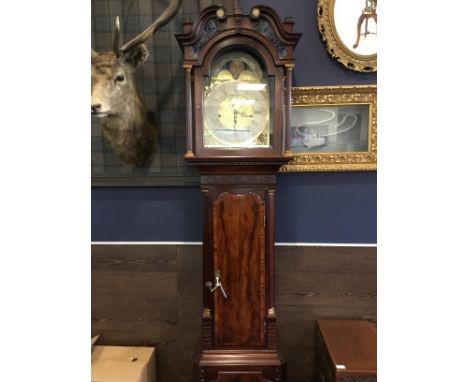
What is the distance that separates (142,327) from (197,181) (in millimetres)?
862

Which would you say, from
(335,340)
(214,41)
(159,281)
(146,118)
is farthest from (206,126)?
(335,340)

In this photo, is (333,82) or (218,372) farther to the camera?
(333,82)

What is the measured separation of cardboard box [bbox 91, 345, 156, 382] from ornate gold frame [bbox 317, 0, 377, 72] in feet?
5.97

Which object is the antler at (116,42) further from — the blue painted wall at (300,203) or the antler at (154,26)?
the blue painted wall at (300,203)

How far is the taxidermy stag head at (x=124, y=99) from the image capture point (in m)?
1.39

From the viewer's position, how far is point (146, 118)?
5.15ft

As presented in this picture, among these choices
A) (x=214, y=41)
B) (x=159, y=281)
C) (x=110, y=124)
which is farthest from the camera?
(x=159, y=281)

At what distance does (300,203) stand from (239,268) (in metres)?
0.53

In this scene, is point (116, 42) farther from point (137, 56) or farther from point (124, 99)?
point (124, 99)

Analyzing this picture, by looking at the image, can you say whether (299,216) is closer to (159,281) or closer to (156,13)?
(159,281)

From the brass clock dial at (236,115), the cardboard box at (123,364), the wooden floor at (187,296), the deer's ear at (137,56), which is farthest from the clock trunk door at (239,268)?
the deer's ear at (137,56)

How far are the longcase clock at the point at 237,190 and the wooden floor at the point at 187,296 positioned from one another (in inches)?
13.9

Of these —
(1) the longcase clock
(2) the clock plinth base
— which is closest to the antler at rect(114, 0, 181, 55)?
(1) the longcase clock

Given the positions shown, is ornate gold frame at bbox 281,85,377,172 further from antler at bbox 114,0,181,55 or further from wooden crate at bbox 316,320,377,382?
wooden crate at bbox 316,320,377,382
